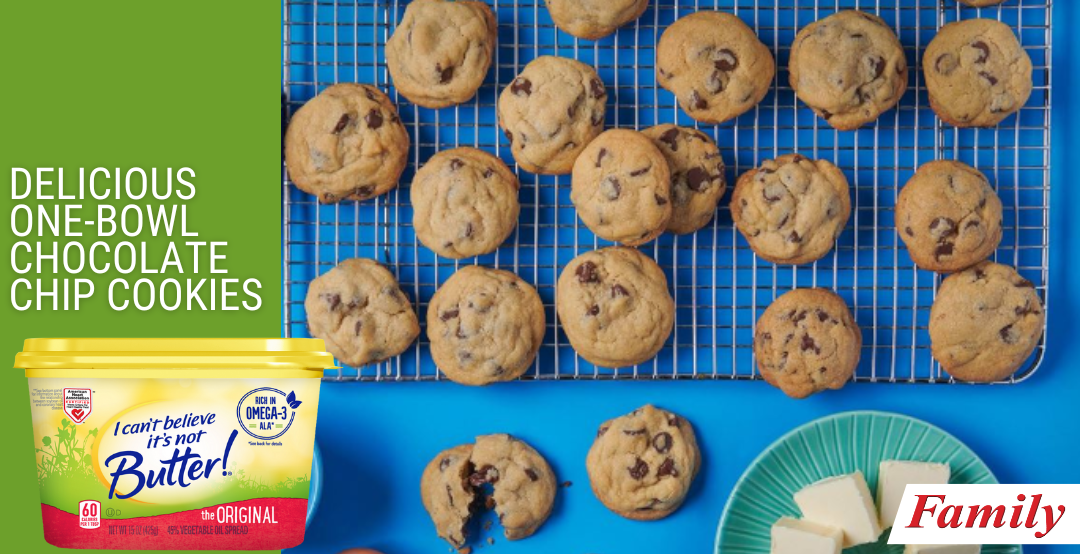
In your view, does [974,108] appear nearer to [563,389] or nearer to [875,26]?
[875,26]

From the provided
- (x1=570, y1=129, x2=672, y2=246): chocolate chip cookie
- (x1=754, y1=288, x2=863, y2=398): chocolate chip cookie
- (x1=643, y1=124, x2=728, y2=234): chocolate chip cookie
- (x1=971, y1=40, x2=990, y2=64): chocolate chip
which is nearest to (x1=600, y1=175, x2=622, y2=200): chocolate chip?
(x1=570, y1=129, x2=672, y2=246): chocolate chip cookie

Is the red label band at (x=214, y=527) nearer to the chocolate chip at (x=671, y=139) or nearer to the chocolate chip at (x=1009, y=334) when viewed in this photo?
the chocolate chip at (x=671, y=139)

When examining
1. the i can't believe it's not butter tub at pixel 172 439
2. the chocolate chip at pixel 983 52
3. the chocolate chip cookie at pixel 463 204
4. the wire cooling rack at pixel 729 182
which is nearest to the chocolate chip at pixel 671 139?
the wire cooling rack at pixel 729 182

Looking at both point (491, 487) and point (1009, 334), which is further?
point (491, 487)

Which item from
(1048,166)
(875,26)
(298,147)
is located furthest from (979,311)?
(298,147)

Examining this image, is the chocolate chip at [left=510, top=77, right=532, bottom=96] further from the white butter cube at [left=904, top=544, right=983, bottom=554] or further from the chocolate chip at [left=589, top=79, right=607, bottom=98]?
the white butter cube at [left=904, top=544, right=983, bottom=554]

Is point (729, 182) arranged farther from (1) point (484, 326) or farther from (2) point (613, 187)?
(1) point (484, 326)

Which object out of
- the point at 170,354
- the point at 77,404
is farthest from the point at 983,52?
the point at 77,404
